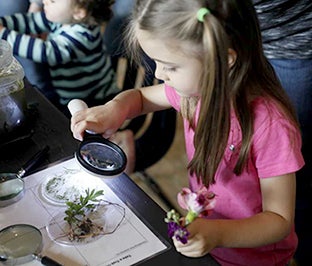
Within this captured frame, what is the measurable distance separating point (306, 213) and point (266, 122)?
90 cm

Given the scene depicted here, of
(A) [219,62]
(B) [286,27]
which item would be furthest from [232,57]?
(B) [286,27]

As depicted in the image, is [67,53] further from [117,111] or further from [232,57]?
[232,57]

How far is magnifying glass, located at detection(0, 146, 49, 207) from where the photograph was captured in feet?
3.16

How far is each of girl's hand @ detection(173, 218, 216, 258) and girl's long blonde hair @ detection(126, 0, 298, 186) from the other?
0.17 meters

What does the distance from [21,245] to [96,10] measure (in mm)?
902

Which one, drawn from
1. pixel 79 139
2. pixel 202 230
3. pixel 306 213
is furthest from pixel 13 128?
pixel 306 213

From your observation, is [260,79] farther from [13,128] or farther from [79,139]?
[13,128]

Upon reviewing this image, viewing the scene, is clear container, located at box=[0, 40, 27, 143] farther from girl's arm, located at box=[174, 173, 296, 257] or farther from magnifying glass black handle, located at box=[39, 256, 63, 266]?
girl's arm, located at box=[174, 173, 296, 257]

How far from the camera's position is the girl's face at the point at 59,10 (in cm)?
158

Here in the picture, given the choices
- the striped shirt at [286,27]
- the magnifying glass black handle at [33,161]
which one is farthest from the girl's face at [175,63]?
the striped shirt at [286,27]

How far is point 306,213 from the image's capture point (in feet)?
5.83

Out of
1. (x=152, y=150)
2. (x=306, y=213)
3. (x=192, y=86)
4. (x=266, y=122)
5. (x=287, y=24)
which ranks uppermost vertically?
(x=192, y=86)

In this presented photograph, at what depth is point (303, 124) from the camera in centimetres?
160

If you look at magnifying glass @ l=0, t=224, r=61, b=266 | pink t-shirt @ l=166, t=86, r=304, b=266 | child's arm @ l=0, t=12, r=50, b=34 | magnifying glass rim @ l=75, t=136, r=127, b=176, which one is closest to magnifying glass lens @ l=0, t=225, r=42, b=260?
magnifying glass @ l=0, t=224, r=61, b=266
